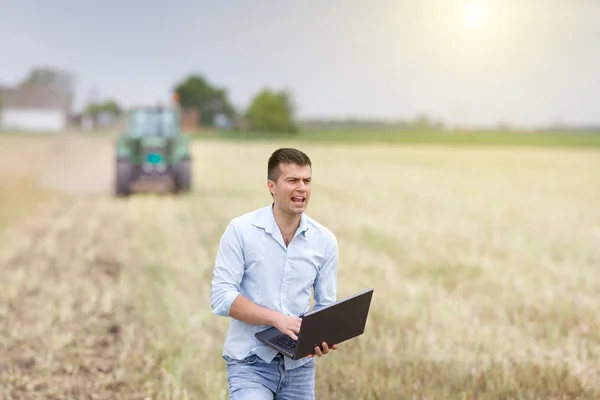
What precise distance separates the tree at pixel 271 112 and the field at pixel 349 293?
2704 inches

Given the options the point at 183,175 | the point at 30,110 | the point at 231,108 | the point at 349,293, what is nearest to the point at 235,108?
the point at 231,108

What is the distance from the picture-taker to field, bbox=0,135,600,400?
16.6 ft

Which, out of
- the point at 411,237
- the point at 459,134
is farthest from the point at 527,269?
the point at 459,134

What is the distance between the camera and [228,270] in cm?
323

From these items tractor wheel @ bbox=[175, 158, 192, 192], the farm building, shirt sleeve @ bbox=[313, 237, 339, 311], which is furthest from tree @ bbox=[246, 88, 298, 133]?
shirt sleeve @ bbox=[313, 237, 339, 311]

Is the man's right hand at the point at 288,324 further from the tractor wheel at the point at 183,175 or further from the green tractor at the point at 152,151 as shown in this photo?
the tractor wheel at the point at 183,175

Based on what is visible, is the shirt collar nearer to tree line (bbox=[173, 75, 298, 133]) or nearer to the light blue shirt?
the light blue shirt

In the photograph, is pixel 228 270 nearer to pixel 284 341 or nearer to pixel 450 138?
pixel 284 341

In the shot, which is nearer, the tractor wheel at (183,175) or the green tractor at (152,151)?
the green tractor at (152,151)

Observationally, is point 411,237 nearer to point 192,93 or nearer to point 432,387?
point 432,387

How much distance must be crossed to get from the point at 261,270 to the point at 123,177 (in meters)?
13.4

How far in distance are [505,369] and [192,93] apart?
91.2 meters

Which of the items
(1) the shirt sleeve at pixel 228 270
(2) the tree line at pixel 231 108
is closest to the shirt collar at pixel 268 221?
(1) the shirt sleeve at pixel 228 270

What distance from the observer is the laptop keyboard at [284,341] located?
3.16 meters
